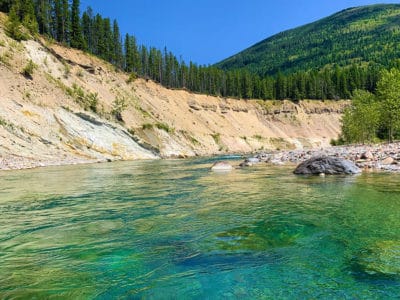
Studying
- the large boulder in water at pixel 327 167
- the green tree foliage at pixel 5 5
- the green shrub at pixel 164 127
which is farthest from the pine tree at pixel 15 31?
the large boulder in water at pixel 327 167

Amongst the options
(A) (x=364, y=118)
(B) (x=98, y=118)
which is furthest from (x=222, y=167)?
(A) (x=364, y=118)

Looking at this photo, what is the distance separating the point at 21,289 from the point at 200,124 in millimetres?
83477

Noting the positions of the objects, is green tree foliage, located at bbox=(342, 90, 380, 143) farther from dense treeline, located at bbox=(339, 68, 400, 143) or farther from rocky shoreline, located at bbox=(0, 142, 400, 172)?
rocky shoreline, located at bbox=(0, 142, 400, 172)

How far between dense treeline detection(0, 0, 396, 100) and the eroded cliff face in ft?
28.6

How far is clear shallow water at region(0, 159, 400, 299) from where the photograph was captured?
17.9ft

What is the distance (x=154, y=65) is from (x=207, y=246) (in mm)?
103780

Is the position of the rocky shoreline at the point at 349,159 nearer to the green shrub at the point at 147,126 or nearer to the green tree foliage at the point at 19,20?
the green shrub at the point at 147,126

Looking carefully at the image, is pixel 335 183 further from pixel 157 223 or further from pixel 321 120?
→ pixel 321 120

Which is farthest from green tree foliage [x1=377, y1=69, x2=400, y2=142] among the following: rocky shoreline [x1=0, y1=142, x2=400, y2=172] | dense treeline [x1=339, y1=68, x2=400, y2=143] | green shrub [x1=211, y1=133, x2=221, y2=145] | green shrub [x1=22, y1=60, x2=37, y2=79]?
green shrub [x1=22, y1=60, x2=37, y2=79]

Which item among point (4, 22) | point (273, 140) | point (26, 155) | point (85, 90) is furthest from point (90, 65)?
point (273, 140)

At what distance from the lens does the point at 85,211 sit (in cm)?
1199

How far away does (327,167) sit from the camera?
20078mm

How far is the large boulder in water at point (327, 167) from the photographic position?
784 inches

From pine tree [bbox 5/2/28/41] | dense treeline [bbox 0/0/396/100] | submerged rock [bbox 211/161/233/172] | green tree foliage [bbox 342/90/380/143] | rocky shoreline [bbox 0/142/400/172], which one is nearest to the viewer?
rocky shoreline [bbox 0/142/400/172]
